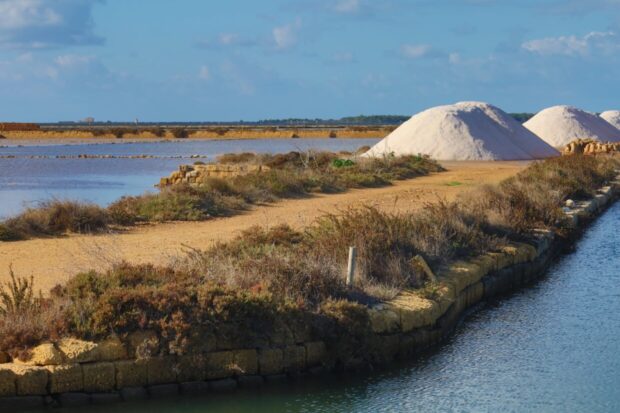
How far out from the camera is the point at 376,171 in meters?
29.1

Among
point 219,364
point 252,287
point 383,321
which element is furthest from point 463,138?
point 219,364

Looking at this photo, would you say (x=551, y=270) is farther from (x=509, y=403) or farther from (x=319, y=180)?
(x=319, y=180)

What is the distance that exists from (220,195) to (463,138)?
20129 mm

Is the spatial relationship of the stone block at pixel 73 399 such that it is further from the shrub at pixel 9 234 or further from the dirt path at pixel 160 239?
the shrub at pixel 9 234

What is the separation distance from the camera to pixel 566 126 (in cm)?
5103

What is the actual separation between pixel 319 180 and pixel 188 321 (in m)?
16.7

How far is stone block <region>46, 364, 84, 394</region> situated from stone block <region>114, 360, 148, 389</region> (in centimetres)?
31

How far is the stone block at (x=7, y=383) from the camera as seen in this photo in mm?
7547

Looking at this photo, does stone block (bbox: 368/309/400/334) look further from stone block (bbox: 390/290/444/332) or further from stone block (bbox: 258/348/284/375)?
stone block (bbox: 258/348/284/375)

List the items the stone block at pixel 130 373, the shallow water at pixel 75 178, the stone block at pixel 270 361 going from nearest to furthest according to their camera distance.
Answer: the stone block at pixel 130 373 < the stone block at pixel 270 361 < the shallow water at pixel 75 178

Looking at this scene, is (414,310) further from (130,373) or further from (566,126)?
(566,126)

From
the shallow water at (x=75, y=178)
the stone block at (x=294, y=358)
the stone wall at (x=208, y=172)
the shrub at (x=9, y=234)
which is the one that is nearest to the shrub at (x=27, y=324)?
the stone block at (x=294, y=358)

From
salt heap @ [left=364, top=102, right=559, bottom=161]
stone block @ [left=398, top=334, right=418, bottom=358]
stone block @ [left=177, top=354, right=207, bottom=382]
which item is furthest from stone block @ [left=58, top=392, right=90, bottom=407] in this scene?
salt heap @ [left=364, top=102, right=559, bottom=161]

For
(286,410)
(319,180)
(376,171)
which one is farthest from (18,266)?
(376,171)
